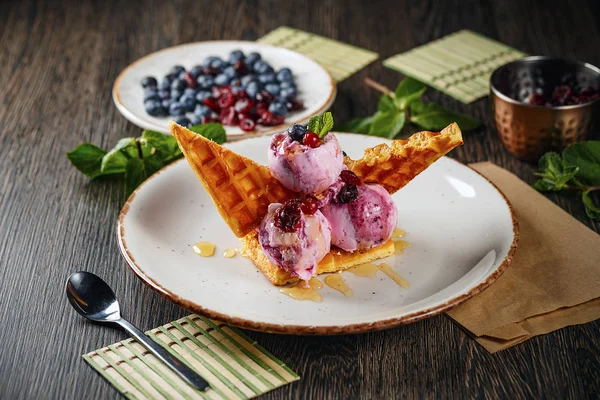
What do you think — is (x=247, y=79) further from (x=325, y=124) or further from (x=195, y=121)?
(x=325, y=124)

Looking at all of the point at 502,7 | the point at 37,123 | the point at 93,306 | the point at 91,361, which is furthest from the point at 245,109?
the point at 502,7

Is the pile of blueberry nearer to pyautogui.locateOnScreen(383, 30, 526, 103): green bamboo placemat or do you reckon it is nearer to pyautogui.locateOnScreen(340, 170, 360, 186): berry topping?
pyautogui.locateOnScreen(383, 30, 526, 103): green bamboo placemat

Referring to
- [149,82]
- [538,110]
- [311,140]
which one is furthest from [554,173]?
[149,82]

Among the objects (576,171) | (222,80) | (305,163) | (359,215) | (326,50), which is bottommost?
(326,50)

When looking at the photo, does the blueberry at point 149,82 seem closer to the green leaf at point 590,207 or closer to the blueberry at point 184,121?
the blueberry at point 184,121

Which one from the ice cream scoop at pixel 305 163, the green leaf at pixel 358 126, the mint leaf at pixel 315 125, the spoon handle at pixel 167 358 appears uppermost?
the mint leaf at pixel 315 125

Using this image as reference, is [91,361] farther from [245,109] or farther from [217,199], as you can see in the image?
[245,109]

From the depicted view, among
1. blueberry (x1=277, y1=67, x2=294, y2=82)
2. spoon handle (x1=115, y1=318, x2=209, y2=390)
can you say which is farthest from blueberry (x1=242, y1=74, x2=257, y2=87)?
spoon handle (x1=115, y1=318, x2=209, y2=390)

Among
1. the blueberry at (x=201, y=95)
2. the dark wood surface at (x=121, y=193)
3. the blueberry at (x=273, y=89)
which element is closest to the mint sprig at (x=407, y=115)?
the dark wood surface at (x=121, y=193)
